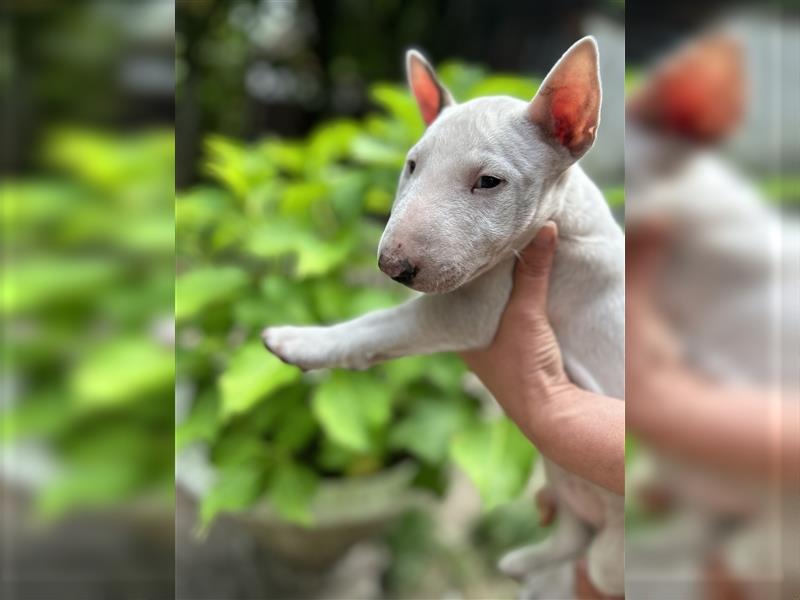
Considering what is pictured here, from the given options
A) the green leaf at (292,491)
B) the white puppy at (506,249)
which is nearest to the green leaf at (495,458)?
the white puppy at (506,249)

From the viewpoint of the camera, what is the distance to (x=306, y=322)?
1.09 m

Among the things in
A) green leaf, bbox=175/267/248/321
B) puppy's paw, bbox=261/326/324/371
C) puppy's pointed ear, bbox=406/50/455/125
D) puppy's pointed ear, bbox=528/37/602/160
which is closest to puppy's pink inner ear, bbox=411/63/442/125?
puppy's pointed ear, bbox=406/50/455/125

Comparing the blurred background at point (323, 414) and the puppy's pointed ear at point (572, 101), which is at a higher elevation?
the puppy's pointed ear at point (572, 101)

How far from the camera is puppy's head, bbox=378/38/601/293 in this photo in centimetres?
55

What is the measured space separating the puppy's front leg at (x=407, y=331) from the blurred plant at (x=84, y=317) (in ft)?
0.49

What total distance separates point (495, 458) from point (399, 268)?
54 centimetres

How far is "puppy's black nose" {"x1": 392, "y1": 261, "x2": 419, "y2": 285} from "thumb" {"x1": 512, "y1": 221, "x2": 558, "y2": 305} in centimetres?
15

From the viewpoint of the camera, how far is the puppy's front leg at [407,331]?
0.65 m

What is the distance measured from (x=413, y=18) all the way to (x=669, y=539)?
2.11 meters

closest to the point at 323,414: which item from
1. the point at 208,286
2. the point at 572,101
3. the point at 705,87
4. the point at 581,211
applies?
the point at 208,286

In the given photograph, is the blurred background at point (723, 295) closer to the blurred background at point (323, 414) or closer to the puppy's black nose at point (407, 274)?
the puppy's black nose at point (407, 274)

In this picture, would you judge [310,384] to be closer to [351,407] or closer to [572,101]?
[351,407]

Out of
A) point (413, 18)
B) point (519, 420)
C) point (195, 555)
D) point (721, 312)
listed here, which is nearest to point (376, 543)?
point (195, 555)

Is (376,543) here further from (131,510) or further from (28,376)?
(28,376)
